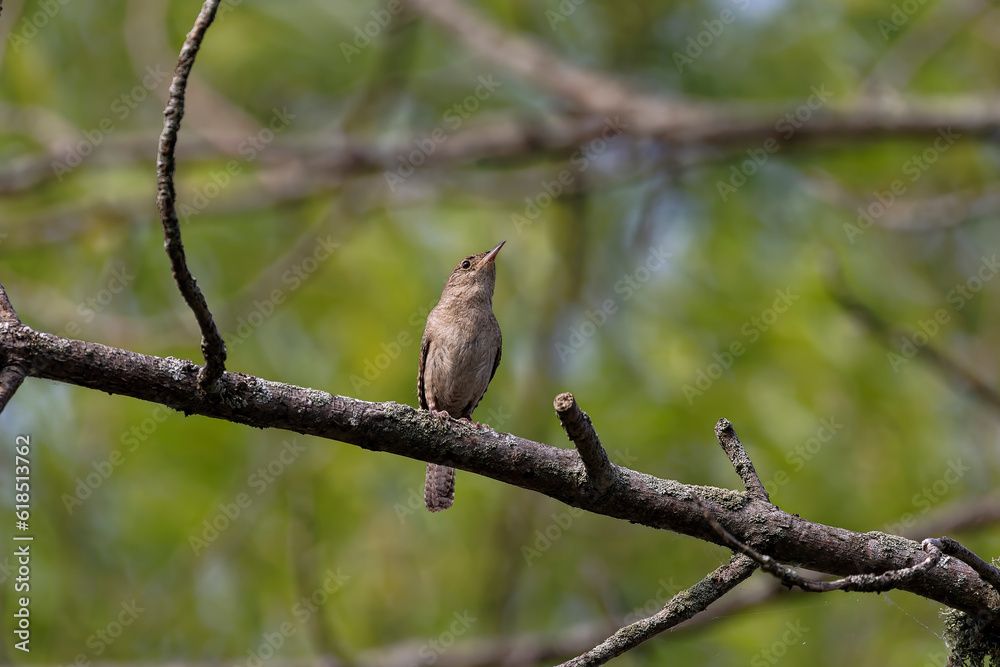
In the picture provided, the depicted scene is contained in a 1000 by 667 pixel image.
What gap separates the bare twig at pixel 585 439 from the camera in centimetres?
278

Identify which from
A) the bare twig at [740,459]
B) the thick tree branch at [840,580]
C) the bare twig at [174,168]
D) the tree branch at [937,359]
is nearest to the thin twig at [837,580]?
the thick tree branch at [840,580]

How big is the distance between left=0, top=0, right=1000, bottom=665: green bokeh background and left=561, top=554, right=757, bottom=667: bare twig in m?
2.68

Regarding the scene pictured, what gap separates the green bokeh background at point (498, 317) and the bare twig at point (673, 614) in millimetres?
2676

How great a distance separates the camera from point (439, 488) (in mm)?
6246

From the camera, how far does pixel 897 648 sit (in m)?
5.83

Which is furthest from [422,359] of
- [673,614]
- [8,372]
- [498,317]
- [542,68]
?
[8,372]

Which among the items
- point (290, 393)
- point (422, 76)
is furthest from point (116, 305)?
point (290, 393)

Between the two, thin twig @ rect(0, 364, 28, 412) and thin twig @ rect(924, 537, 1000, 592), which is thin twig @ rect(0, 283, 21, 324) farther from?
thin twig @ rect(924, 537, 1000, 592)

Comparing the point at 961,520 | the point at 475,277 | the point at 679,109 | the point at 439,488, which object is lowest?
the point at 961,520

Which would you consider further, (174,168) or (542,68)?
(542,68)

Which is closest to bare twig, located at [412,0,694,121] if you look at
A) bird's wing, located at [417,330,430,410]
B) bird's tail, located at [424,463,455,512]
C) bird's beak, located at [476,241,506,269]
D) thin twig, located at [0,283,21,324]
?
bird's beak, located at [476,241,506,269]

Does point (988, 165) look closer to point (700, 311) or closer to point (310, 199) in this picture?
point (700, 311)

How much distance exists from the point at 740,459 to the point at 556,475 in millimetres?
654

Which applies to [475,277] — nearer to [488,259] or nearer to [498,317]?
[488,259]
